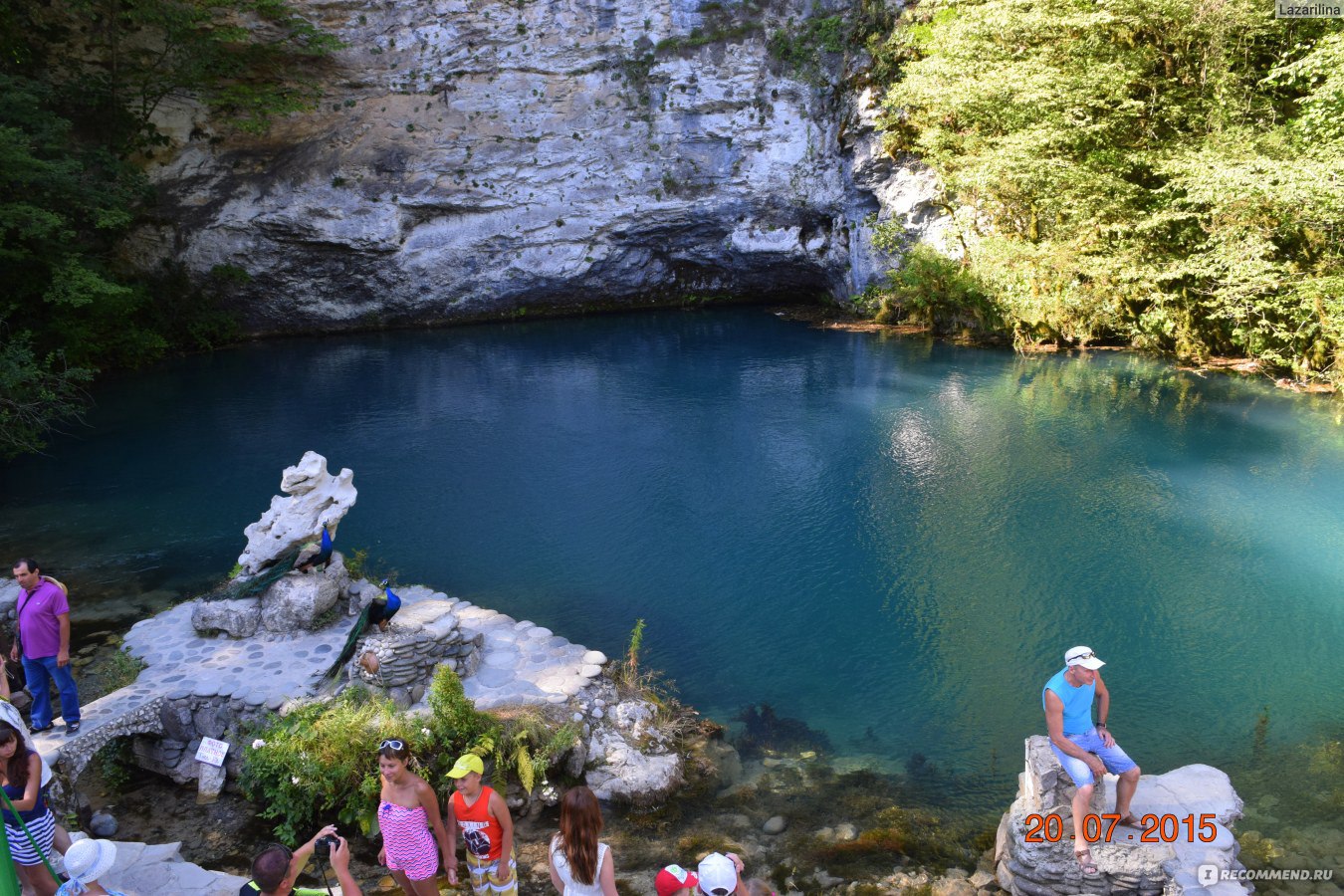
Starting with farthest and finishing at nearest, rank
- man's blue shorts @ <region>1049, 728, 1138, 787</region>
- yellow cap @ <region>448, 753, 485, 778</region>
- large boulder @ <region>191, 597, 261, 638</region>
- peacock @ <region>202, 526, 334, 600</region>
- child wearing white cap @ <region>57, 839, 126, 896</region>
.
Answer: peacock @ <region>202, 526, 334, 600</region> < large boulder @ <region>191, 597, 261, 638</region> < man's blue shorts @ <region>1049, 728, 1138, 787</region> < yellow cap @ <region>448, 753, 485, 778</region> < child wearing white cap @ <region>57, 839, 126, 896</region>

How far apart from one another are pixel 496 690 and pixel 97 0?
22.6 meters

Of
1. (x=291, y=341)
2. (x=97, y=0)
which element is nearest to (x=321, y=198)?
(x=291, y=341)

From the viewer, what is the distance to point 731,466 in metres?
14.6

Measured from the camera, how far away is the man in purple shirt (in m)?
6.55

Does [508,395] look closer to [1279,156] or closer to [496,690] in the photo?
[496,690]

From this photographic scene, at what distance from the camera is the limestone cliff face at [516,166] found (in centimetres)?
2497

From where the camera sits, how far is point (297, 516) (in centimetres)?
877

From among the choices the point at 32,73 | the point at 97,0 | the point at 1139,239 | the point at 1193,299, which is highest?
the point at 97,0

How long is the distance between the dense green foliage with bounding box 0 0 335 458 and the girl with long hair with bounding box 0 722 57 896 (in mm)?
12414

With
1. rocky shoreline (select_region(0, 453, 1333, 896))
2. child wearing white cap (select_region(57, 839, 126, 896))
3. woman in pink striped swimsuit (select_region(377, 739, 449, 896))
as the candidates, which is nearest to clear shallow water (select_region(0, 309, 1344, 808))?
rocky shoreline (select_region(0, 453, 1333, 896))

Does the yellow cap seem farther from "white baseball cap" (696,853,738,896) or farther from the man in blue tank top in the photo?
the man in blue tank top

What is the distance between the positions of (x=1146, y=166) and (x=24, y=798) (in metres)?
22.1

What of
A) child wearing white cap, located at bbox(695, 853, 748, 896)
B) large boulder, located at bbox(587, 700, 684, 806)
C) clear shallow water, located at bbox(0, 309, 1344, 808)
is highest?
child wearing white cap, located at bbox(695, 853, 748, 896)

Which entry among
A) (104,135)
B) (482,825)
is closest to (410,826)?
(482,825)
